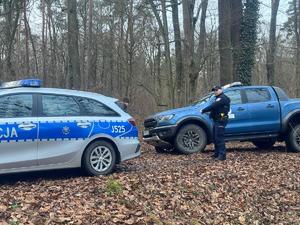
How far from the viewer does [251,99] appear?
45.3 feet

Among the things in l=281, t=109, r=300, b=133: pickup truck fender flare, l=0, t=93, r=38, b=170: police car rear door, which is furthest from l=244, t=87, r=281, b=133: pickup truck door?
l=0, t=93, r=38, b=170: police car rear door

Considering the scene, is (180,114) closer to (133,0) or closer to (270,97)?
(270,97)

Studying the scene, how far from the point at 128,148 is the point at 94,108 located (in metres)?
1.03

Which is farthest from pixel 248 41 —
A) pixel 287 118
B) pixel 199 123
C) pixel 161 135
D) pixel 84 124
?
pixel 84 124

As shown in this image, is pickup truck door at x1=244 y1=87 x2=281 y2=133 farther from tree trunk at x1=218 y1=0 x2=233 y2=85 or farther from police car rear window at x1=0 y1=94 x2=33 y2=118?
police car rear window at x1=0 y1=94 x2=33 y2=118

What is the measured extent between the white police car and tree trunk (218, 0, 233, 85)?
10.4m

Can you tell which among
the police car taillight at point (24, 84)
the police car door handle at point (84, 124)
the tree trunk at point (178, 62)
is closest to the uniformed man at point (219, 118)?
the police car door handle at point (84, 124)

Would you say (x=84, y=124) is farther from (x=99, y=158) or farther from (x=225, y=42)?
(x=225, y=42)

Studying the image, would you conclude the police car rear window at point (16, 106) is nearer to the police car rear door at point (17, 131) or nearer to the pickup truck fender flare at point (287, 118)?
the police car rear door at point (17, 131)

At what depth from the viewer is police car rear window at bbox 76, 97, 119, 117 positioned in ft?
31.4

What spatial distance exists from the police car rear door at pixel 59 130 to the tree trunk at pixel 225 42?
11.2 meters

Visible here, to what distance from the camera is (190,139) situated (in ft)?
43.1

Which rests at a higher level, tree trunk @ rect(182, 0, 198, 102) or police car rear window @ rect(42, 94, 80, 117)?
tree trunk @ rect(182, 0, 198, 102)

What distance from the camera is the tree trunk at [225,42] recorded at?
19.7 meters
